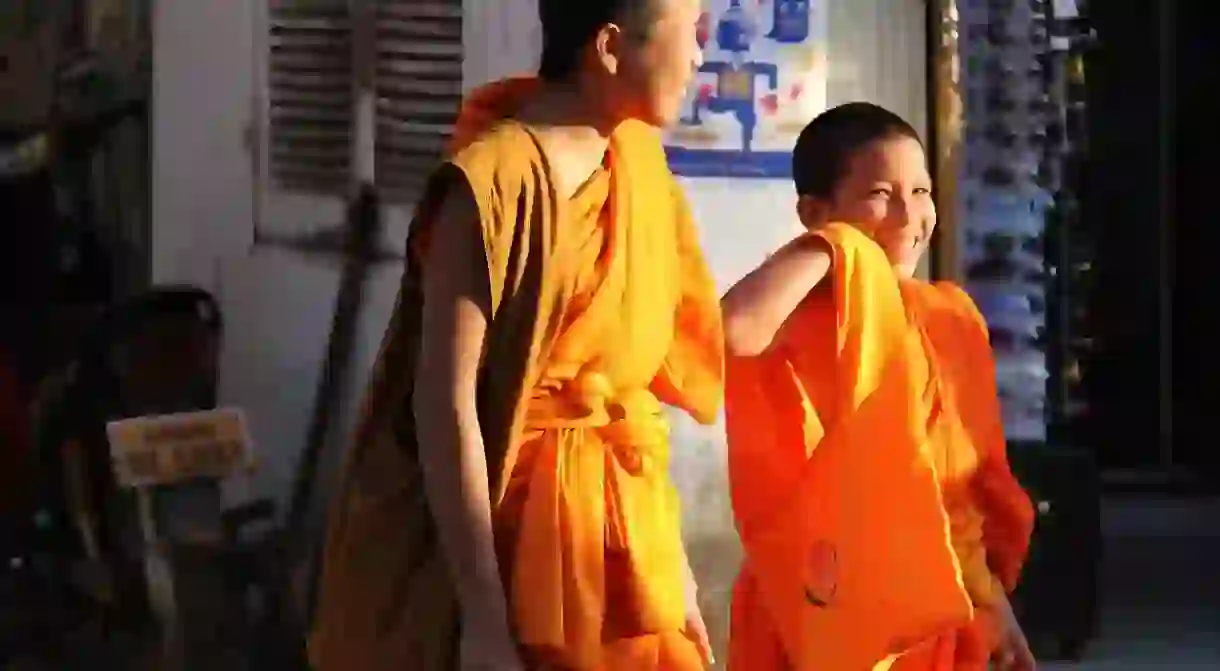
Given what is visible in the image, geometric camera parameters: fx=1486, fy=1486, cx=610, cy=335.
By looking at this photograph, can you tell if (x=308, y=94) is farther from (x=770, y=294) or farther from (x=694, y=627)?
(x=694, y=627)

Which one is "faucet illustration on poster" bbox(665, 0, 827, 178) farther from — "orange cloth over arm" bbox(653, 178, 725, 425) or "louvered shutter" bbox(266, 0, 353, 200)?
"orange cloth over arm" bbox(653, 178, 725, 425)

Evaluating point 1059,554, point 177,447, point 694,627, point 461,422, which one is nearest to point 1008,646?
point 694,627

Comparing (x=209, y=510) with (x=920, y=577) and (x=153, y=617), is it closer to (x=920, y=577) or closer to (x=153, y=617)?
(x=153, y=617)

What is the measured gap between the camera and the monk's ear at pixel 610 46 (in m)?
1.58

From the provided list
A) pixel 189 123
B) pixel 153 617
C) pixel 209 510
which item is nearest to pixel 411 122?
pixel 189 123

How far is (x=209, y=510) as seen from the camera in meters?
2.71

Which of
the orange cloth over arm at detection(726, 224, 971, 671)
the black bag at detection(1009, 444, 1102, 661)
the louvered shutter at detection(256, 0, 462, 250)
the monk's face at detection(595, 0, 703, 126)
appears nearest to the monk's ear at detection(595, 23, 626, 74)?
the monk's face at detection(595, 0, 703, 126)

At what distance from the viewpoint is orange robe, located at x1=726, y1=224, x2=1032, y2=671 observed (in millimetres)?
1917

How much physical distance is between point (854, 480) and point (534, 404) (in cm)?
55

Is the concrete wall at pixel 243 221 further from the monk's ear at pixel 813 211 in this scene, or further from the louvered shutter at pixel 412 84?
the monk's ear at pixel 813 211

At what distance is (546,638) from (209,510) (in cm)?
136

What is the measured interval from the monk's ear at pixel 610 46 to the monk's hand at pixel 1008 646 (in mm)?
1009

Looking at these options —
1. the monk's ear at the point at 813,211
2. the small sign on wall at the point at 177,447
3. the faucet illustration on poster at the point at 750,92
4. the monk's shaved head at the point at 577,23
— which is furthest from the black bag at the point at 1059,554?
the monk's shaved head at the point at 577,23

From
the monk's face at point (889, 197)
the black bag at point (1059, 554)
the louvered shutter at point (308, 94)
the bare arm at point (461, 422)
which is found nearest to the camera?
the bare arm at point (461, 422)
